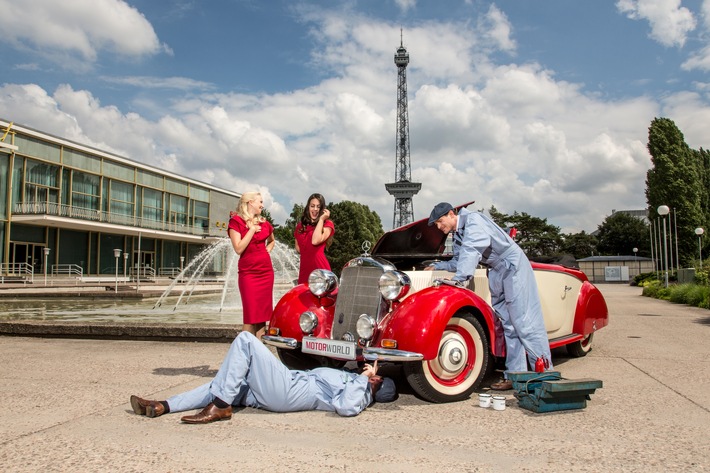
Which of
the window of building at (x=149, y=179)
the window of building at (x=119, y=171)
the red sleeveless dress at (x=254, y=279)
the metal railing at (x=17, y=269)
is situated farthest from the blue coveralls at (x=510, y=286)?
the window of building at (x=149, y=179)

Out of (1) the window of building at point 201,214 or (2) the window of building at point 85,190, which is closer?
(2) the window of building at point 85,190

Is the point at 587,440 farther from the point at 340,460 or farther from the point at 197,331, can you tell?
the point at 197,331

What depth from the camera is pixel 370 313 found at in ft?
14.5

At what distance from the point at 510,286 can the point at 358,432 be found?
1.96 m

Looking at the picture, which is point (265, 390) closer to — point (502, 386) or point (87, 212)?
point (502, 386)

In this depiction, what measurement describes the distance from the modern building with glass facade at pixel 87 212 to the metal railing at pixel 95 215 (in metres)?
0.07

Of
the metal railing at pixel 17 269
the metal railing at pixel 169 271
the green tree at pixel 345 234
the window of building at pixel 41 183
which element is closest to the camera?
the metal railing at pixel 17 269

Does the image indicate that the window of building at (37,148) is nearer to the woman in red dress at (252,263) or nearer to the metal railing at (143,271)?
the metal railing at (143,271)

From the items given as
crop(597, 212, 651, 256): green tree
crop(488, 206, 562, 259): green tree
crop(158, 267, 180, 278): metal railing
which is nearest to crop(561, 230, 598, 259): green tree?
crop(597, 212, 651, 256): green tree

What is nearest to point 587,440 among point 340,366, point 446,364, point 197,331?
point 446,364

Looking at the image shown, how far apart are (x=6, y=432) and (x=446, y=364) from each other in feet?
9.90

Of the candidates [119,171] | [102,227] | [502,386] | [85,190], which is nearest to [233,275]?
[102,227]

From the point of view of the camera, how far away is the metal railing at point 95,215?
3869 centimetres

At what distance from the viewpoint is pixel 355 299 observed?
180 inches
